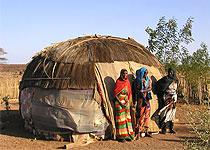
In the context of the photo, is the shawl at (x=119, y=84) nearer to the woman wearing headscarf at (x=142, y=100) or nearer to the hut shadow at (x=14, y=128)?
the woman wearing headscarf at (x=142, y=100)

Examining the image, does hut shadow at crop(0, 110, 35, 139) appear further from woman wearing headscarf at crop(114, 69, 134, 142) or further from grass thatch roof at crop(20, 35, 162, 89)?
woman wearing headscarf at crop(114, 69, 134, 142)

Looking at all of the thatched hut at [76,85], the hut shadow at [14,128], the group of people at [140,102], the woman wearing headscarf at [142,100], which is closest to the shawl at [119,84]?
the group of people at [140,102]

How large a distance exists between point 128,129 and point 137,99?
90 cm

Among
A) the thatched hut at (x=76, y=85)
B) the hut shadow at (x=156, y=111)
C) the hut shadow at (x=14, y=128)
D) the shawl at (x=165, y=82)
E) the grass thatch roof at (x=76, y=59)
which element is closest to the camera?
the thatched hut at (x=76, y=85)

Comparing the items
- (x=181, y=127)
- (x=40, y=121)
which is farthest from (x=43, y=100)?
(x=181, y=127)

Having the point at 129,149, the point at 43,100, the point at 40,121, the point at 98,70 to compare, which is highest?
the point at 98,70

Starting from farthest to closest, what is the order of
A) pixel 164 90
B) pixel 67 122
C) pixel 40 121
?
pixel 164 90 → pixel 40 121 → pixel 67 122

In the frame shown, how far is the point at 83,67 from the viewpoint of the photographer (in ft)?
22.1

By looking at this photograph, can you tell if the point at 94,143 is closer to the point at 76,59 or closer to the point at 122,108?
the point at 122,108

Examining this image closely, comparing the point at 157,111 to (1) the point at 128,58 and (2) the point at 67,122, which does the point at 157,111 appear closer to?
(1) the point at 128,58

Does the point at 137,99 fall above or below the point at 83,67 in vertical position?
below

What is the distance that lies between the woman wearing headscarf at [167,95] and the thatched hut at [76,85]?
0.30m

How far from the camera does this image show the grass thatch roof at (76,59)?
6.62m

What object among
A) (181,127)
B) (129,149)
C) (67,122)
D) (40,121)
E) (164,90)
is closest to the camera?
(129,149)
